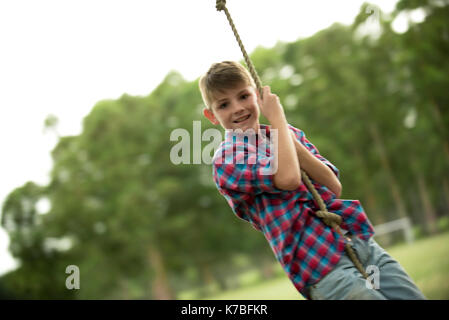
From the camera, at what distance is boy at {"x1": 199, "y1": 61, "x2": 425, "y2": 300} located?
1.66 metres

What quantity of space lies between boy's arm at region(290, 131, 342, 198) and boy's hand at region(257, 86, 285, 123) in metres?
0.17

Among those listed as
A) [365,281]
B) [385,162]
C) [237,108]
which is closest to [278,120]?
[237,108]

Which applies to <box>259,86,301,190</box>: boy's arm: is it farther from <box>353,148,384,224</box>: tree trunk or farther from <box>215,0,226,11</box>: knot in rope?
<box>353,148,384,224</box>: tree trunk

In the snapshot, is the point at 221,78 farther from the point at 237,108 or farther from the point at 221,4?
the point at 221,4

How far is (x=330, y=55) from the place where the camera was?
2255 centimetres

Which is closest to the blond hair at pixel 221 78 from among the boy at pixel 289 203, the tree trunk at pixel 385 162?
the boy at pixel 289 203

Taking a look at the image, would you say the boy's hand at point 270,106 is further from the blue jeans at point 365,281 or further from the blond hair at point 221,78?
the blue jeans at point 365,281

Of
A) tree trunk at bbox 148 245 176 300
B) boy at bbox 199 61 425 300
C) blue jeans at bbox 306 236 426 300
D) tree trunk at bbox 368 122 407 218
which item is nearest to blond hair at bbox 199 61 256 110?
boy at bbox 199 61 425 300

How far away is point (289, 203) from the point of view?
1705 millimetres

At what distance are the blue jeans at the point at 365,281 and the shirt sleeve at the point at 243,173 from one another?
376 mm

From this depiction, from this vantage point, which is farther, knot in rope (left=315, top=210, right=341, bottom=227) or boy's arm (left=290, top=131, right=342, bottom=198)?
boy's arm (left=290, top=131, right=342, bottom=198)

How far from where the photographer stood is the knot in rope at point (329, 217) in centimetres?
170
